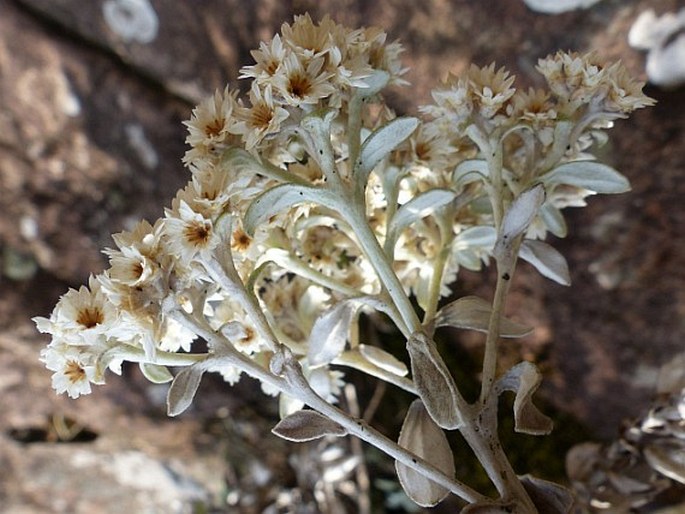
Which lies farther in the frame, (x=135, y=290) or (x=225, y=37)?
(x=225, y=37)

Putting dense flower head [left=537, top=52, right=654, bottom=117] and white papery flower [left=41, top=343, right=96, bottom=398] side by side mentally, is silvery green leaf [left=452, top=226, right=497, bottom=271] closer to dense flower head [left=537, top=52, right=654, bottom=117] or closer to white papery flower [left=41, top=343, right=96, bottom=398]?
dense flower head [left=537, top=52, right=654, bottom=117]

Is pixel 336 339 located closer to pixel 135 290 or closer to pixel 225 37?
pixel 135 290

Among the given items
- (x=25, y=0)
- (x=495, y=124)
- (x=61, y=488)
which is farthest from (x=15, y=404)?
(x=495, y=124)

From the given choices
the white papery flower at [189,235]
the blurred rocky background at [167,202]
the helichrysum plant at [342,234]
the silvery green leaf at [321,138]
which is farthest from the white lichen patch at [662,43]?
the white papery flower at [189,235]

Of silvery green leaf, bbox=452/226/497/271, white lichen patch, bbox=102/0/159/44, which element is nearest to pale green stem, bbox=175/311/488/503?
silvery green leaf, bbox=452/226/497/271

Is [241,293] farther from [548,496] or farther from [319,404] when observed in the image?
[548,496]

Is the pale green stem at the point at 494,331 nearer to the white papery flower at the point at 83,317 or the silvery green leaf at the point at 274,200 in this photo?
the silvery green leaf at the point at 274,200

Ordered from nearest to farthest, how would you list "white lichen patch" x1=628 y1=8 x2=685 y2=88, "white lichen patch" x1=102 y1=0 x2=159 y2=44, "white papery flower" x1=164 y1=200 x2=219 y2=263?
"white papery flower" x1=164 y1=200 x2=219 y2=263 < "white lichen patch" x1=628 y1=8 x2=685 y2=88 < "white lichen patch" x1=102 y1=0 x2=159 y2=44
